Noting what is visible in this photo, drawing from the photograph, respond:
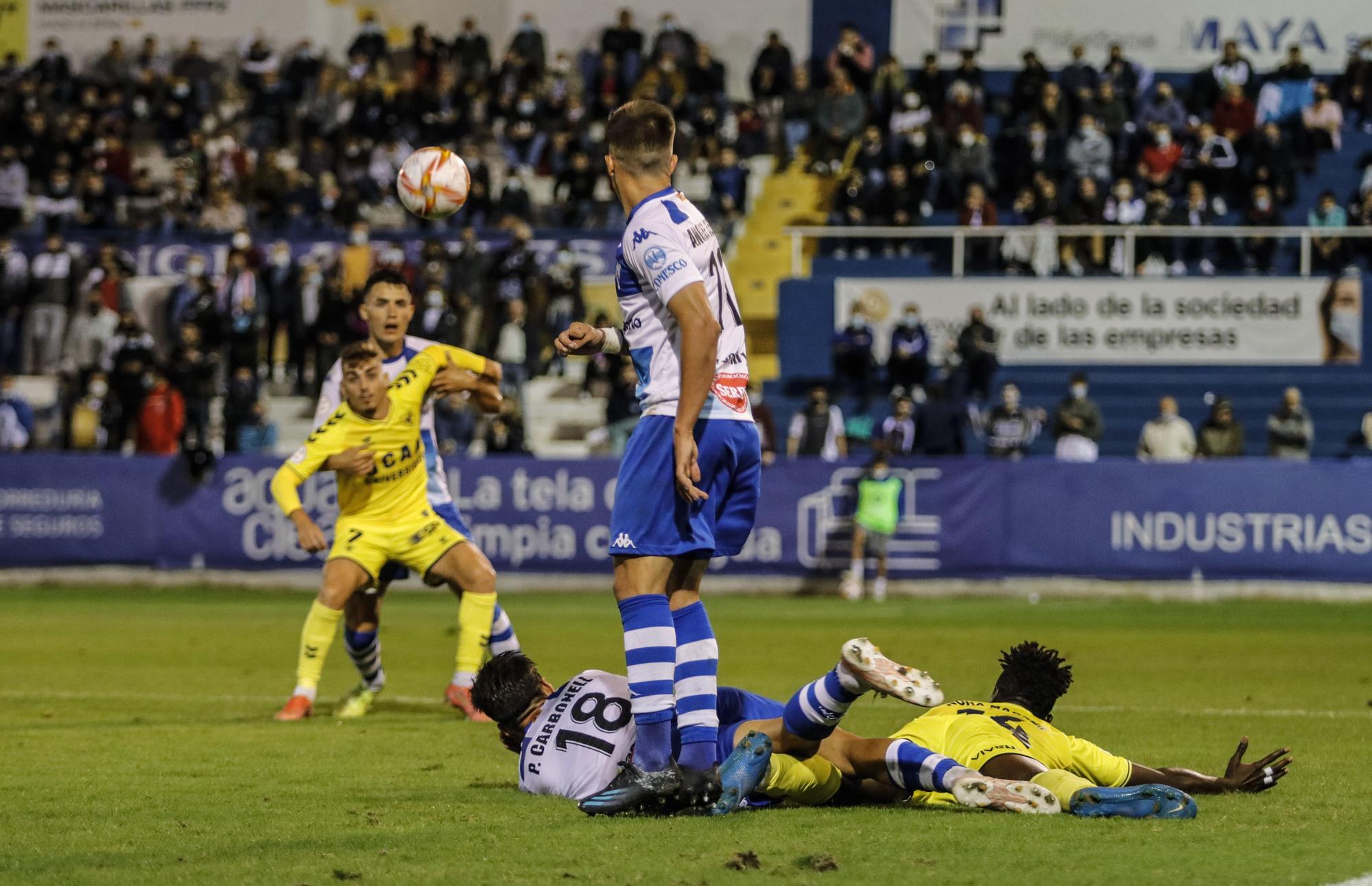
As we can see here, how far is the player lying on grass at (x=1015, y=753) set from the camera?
6238 millimetres

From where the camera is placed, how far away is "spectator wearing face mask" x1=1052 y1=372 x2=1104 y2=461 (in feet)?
78.4

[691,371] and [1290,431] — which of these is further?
[1290,431]

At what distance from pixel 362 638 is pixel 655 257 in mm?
5064

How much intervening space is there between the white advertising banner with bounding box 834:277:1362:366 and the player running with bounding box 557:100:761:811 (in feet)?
67.8

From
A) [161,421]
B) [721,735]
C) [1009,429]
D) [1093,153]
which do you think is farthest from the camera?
[1093,153]

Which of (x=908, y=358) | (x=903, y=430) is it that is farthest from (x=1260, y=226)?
(x=903, y=430)

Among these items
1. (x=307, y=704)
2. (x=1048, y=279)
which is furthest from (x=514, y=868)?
(x=1048, y=279)

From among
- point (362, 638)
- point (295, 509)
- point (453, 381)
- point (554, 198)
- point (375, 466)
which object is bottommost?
point (362, 638)

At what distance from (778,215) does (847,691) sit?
991 inches

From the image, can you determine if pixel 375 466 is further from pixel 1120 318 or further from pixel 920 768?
pixel 1120 318

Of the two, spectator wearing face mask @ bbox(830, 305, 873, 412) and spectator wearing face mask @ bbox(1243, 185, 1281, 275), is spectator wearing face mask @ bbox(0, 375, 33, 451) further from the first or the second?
spectator wearing face mask @ bbox(1243, 185, 1281, 275)

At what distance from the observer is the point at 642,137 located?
648 cm

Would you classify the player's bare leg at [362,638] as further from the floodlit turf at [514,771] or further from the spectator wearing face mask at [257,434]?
the spectator wearing face mask at [257,434]

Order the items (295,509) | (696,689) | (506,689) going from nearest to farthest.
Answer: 1. (696,689)
2. (506,689)
3. (295,509)
